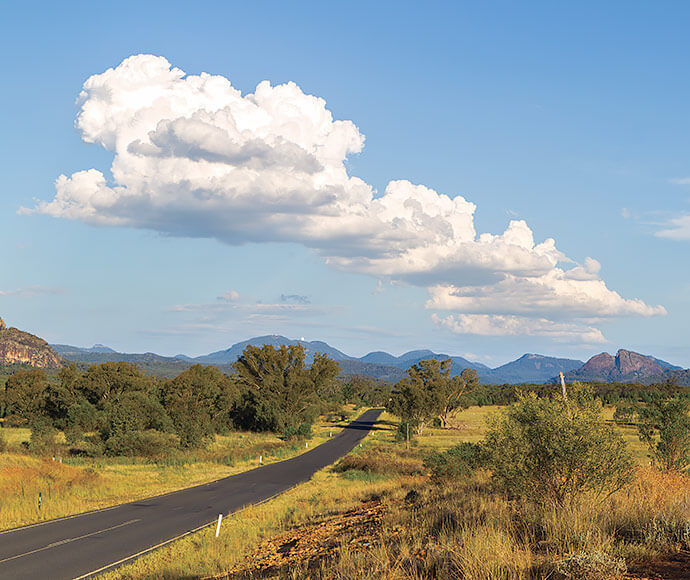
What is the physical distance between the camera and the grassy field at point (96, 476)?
24844 mm

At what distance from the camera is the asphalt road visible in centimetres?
1608

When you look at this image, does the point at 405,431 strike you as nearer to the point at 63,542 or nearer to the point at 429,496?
the point at 429,496

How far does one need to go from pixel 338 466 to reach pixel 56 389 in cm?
4934

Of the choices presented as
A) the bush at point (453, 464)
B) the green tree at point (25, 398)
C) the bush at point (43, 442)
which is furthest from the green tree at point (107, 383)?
the bush at point (453, 464)

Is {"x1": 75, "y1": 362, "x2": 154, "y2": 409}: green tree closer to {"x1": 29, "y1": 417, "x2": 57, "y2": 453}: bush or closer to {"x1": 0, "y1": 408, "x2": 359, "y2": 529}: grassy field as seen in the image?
{"x1": 0, "y1": 408, "x2": 359, "y2": 529}: grassy field

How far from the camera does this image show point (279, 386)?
79125 millimetres

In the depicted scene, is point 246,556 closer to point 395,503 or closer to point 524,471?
point 395,503

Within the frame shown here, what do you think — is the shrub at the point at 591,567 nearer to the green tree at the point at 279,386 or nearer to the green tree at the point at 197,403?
the green tree at the point at 197,403

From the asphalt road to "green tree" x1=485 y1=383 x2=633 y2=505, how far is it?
38.8ft

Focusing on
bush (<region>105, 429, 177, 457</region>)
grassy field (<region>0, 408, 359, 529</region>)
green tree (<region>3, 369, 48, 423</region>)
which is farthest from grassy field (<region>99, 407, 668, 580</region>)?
green tree (<region>3, 369, 48, 423</region>)

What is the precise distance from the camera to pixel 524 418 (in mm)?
14609

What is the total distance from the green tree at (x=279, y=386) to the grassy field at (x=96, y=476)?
58.0 feet

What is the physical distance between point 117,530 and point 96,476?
1240 cm

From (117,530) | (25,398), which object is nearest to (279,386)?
(25,398)
